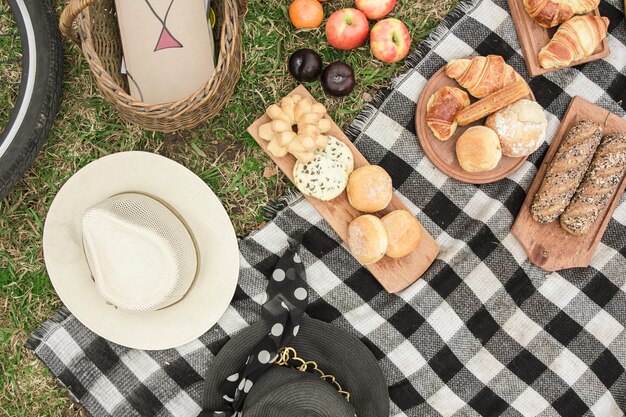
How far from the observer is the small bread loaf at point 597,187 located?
2.11 metres

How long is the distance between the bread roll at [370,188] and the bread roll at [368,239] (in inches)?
2.0

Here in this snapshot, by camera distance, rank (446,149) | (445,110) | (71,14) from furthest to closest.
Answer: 1. (446,149)
2. (445,110)
3. (71,14)

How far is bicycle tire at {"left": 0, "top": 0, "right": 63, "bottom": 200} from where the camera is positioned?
208cm

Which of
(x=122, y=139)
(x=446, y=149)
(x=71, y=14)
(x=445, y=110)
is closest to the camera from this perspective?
(x=71, y=14)

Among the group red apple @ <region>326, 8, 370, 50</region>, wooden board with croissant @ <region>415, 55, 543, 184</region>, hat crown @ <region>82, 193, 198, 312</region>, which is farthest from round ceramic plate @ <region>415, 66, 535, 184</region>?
hat crown @ <region>82, 193, 198, 312</region>

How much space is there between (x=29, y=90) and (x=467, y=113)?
1708 mm

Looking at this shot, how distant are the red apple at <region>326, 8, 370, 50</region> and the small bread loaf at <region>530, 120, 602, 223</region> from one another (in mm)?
944

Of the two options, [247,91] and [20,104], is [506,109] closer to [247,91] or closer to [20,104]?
[247,91]

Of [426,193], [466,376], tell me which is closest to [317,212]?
[426,193]

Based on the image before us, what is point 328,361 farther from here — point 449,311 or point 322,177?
point 322,177

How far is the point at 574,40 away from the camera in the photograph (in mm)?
2115

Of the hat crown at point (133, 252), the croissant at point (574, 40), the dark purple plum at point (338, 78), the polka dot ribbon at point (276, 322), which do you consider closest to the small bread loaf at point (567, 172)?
the croissant at point (574, 40)

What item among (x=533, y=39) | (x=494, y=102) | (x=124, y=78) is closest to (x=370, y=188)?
(x=494, y=102)

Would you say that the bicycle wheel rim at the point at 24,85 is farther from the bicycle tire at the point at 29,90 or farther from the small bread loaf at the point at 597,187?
the small bread loaf at the point at 597,187
